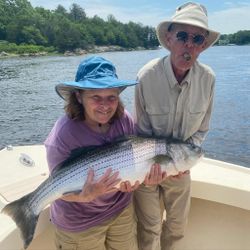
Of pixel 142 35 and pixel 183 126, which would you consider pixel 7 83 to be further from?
pixel 142 35

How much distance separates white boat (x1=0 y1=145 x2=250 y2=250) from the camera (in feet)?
10.9

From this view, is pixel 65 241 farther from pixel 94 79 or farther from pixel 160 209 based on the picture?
pixel 94 79

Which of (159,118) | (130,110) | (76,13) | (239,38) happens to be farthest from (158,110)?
(76,13)

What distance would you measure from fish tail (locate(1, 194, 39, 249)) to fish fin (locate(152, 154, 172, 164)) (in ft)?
2.87

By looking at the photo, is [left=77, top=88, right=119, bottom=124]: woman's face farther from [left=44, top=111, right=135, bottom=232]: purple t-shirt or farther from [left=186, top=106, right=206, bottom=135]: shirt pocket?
[left=186, top=106, right=206, bottom=135]: shirt pocket

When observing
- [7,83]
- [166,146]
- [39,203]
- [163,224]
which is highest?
[166,146]

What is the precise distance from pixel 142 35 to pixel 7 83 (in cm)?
7912

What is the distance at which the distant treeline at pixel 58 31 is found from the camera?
8206 centimetres

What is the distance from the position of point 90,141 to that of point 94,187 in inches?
12.5

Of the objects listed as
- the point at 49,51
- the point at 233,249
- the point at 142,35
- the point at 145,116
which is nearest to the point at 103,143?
the point at 145,116

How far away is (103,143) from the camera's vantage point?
2.65 m

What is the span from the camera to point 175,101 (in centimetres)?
294

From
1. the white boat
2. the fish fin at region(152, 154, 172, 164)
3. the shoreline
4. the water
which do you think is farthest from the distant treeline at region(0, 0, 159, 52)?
the fish fin at region(152, 154, 172, 164)

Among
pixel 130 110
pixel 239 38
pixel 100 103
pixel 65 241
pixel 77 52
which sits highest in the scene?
pixel 100 103
